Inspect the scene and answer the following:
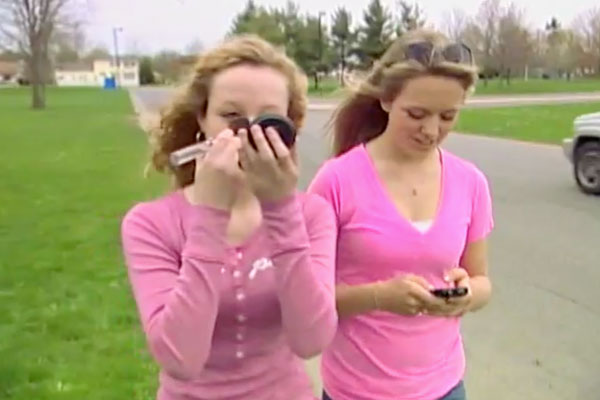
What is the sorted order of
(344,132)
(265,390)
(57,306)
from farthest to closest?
(57,306) → (344,132) → (265,390)

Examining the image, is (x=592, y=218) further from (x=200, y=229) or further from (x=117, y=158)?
(x=117, y=158)

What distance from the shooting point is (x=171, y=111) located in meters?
1.96

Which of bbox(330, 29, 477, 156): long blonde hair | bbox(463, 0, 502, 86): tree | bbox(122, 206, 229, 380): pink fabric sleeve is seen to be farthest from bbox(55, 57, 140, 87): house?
bbox(122, 206, 229, 380): pink fabric sleeve

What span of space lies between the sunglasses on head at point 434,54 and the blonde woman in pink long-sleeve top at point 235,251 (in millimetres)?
357

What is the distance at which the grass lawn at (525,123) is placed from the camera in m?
23.3

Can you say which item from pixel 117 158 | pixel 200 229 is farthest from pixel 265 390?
pixel 117 158

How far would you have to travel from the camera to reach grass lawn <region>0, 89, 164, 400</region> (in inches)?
181

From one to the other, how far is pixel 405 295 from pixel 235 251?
18.6 inches

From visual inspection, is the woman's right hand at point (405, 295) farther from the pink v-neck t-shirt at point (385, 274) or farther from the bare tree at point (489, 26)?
the bare tree at point (489, 26)

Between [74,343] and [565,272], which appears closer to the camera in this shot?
[74,343]

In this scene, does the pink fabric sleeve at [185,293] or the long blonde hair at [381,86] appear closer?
the pink fabric sleeve at [185,293]

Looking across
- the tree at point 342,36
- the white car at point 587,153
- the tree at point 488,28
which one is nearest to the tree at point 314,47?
the tree at point 342,36

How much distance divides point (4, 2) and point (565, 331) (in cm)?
4760

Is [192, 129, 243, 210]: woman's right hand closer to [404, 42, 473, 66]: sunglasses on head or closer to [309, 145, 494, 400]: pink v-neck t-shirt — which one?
[309, 145, 494, 400]: pink v-neck t-shirt
